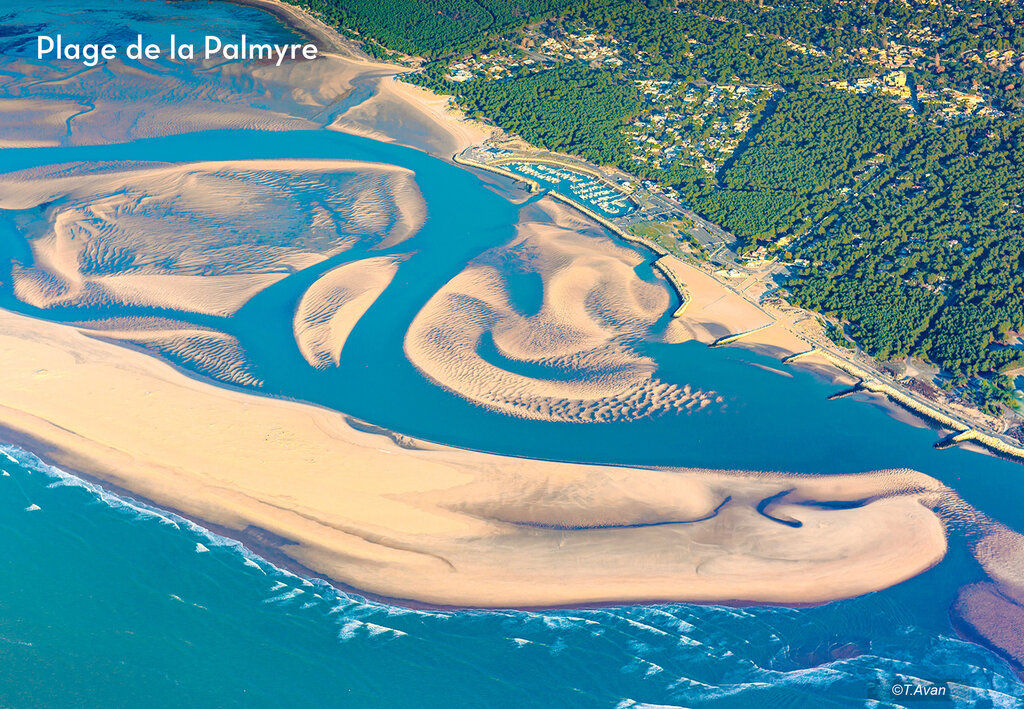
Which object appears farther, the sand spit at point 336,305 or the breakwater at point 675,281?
the breakwater at point 675,281

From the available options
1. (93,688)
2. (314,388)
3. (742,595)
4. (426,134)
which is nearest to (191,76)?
(426,134)

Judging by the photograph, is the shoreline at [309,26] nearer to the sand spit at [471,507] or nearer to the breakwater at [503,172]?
the breakwater at [503,172]

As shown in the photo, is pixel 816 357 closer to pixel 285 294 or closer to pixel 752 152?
pixel 752 152

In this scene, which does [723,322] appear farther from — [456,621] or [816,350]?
[456,621]

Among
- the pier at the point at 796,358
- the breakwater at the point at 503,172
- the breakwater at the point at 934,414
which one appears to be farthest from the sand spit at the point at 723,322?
the breakwater at the point at 503,172

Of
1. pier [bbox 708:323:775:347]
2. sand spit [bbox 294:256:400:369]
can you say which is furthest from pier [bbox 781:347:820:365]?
sand spit [bbox 294:256:400:369]

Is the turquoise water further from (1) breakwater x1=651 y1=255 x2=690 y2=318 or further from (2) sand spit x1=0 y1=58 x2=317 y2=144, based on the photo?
(2) sand spit x1=0 y1=58 x2=317 y2=144
